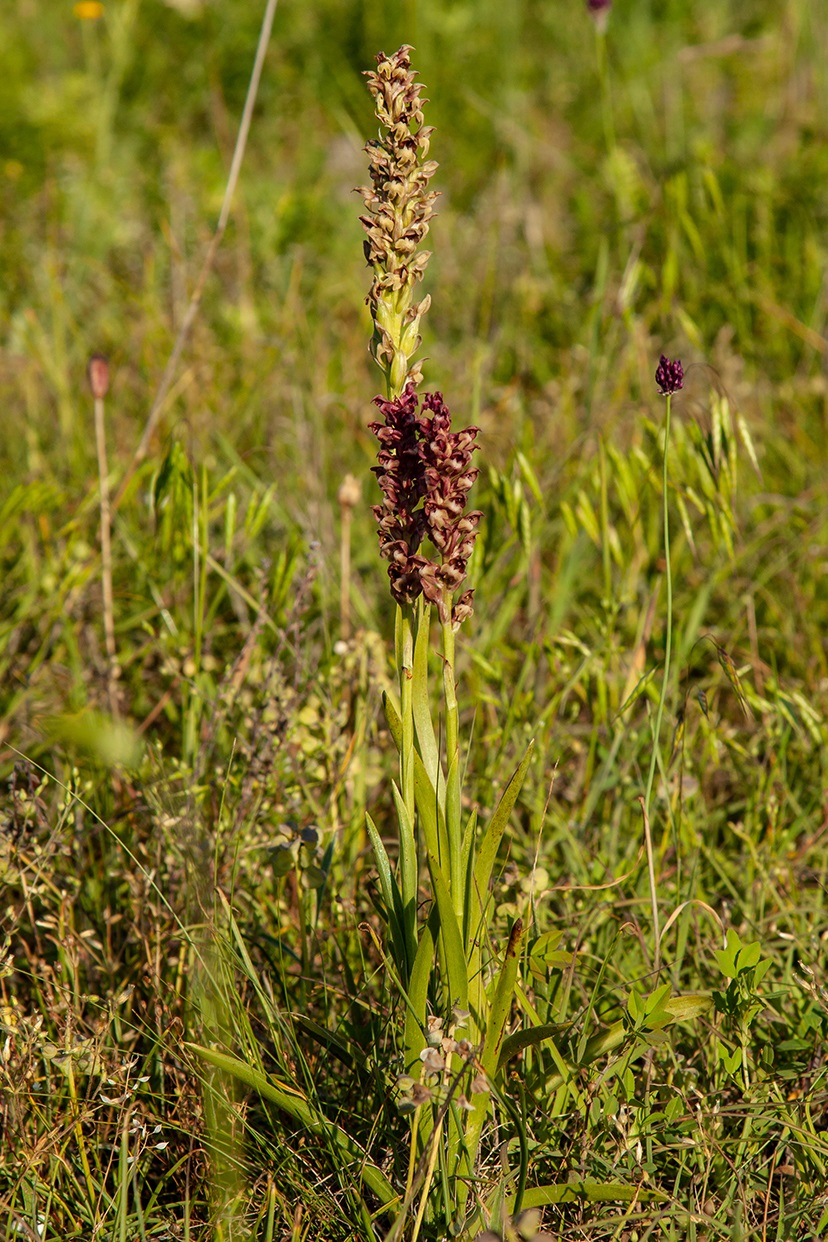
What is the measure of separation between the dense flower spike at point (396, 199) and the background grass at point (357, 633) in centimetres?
52

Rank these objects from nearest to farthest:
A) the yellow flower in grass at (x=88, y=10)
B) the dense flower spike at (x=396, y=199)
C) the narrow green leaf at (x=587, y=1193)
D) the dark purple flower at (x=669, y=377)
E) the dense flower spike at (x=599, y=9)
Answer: the dense flower spike at (x=396, y=199) → the narrow green leaf at (x=587, y=1193) → the dark purple flower at (x=669, y=377) → the dense flower spike at (x=599, y=9) → the yellow flower in grass at (x=88, y=10)

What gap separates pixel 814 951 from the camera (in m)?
1.61

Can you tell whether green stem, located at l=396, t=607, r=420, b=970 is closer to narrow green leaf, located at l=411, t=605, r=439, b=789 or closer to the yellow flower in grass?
narrow green leaf, located at l=411, t=605, r=439, b=789

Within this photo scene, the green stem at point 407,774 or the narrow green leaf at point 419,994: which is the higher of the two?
the green stem at point 407,774

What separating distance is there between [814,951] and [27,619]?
1605mm

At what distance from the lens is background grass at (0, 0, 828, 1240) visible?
53.3 inches

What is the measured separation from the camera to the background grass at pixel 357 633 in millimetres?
1354

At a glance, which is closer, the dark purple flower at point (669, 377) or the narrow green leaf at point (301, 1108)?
the narrow green leaf at point (301, 1108)

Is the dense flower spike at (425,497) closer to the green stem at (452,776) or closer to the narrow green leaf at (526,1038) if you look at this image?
the green stem at (452,776)

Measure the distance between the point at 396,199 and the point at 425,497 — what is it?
292 millimetres

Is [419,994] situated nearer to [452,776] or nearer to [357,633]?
[452,776]

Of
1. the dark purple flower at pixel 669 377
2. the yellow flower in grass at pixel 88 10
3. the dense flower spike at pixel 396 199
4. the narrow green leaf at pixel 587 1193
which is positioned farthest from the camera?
the yellow flower in grass at pixel 88 10

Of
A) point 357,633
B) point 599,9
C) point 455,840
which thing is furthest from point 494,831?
point 599,9

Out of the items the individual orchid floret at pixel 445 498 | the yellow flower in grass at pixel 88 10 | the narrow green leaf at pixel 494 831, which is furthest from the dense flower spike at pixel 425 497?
the yellow flower in grass at pixel 88 10
